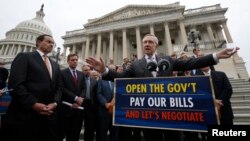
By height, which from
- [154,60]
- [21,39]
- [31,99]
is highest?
[21,39]

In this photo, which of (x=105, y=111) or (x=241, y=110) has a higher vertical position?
(x=241, y=110)

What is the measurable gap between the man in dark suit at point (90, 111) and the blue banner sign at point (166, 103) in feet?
7.37

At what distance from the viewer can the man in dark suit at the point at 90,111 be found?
4098 millimetres

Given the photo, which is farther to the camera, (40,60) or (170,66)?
(40,60)

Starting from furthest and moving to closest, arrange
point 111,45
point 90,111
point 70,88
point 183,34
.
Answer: point 111,45
point 183,34
point 90,111
point 70,88

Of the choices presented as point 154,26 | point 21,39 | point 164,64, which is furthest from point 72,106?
point 21,39

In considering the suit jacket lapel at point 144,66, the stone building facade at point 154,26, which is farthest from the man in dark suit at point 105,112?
the stone building facade at point 154,26

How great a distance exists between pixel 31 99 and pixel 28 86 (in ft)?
0.99

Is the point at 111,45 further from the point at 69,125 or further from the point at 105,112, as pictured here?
the point at 69,125

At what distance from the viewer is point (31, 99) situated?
226 cm

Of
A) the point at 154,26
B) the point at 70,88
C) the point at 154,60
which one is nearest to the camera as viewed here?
the point at 154,60

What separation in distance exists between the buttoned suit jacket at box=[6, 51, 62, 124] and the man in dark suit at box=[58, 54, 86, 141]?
0.98m

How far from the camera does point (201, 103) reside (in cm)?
181

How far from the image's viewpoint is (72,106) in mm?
3672
